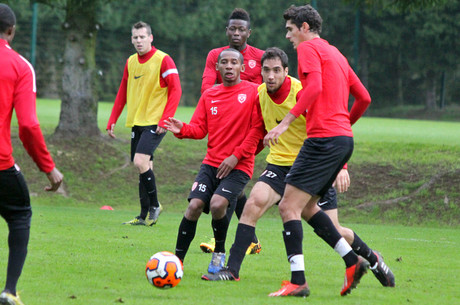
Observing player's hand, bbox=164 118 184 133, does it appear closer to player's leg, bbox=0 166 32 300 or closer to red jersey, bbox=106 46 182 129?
player's leg, bbox=0 166 32 300

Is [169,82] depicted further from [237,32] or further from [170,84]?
[237,32]

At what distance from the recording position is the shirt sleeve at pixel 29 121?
16.0 feet

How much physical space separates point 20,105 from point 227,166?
7.54ft

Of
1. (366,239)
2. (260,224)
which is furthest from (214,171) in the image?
(260,224)

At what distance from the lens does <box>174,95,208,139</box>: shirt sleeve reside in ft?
22.5

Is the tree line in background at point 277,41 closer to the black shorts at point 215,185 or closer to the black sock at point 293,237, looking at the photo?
the black shorts at point 215,185

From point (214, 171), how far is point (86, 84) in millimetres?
11617

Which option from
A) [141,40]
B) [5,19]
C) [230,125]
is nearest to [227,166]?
[230,125]

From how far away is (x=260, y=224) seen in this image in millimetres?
11906

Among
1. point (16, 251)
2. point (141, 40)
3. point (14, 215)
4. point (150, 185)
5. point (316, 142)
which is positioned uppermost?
point (141, 40)

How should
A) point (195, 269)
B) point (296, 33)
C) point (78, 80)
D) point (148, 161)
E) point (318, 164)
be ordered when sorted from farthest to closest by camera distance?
point (78, 80), point (148, 161), point (195, 269), point (296, 33), point (318, 164)

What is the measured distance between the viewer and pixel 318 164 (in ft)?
18.6

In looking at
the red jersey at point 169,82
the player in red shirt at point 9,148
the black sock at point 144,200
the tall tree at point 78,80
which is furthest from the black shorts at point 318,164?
the tall tree at point 78,80

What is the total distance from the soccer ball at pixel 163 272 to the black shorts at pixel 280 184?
1231 mm
